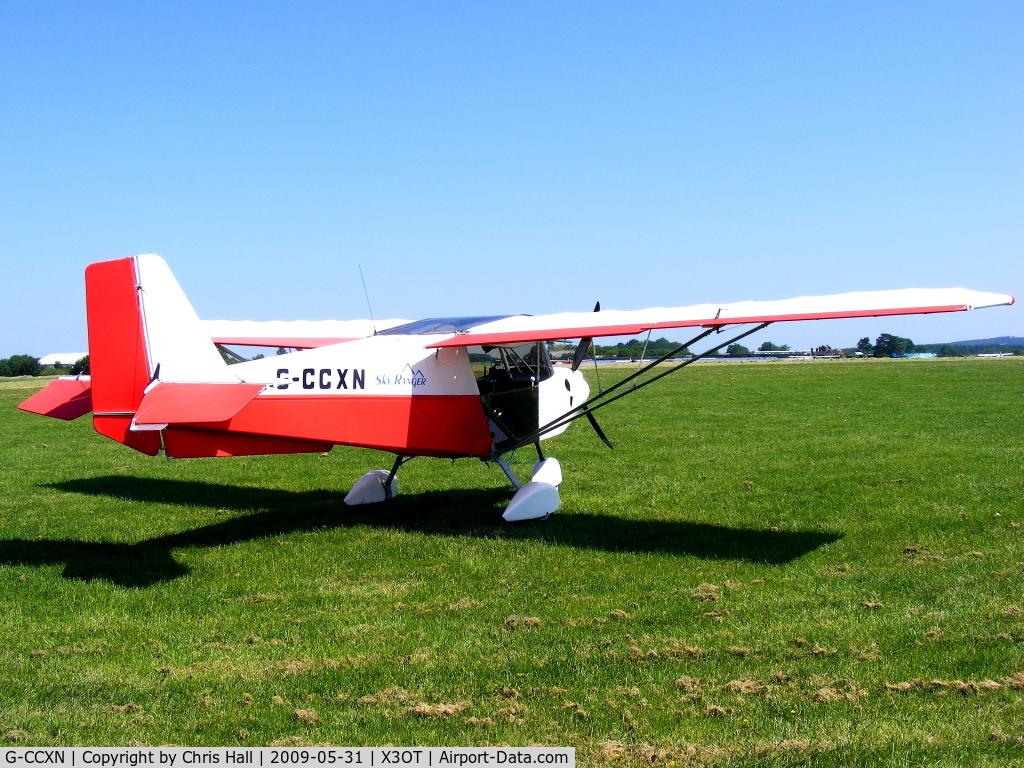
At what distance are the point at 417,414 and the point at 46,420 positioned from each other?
60.7ft

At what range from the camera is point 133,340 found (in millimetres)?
7566

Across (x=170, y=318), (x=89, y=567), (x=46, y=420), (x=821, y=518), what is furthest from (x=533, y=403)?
(x=46, y=420)

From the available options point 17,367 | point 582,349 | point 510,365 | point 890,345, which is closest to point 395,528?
point 510,365

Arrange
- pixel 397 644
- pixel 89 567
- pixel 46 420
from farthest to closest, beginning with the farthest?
pixel 46 420, pixel 89 567, pixel 397 644

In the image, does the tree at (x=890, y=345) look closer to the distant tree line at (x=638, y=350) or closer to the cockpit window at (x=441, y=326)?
the distant tree line at (x=638, y=350)

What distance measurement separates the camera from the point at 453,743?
390 cm

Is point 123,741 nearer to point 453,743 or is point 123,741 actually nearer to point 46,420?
point 453,743

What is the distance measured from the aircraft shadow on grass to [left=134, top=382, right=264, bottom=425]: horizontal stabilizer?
1.25 m

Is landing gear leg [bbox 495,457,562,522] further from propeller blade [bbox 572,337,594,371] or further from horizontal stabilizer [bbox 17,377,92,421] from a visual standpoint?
horizontal stabilizer [bbox 17,377,92,421]

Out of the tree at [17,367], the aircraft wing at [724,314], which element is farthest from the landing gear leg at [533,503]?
the tree at [17,367]

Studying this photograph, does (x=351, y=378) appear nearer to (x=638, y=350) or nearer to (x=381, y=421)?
(x=381, y=421)

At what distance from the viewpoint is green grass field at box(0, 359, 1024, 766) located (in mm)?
4051

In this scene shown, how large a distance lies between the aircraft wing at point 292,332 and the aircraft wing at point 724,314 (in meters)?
2.86

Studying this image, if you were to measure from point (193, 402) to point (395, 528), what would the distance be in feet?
7.98
